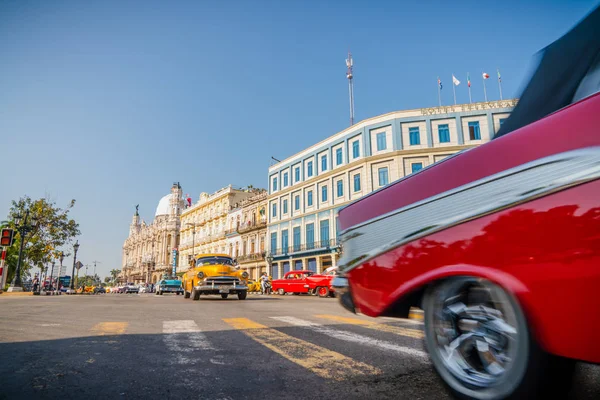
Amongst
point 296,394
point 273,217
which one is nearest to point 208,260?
point 296,394

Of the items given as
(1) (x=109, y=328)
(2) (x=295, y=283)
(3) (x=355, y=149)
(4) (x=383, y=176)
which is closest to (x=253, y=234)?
(3) (x=355, y=149)

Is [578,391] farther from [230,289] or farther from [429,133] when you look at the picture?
[429,133]

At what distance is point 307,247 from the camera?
125 feet

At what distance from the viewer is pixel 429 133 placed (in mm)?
31562

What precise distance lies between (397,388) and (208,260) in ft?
46.2

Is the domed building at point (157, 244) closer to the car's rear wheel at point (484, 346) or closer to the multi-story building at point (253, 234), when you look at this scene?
the multi-story building at point (253, 234)

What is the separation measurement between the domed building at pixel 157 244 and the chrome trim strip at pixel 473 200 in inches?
3028

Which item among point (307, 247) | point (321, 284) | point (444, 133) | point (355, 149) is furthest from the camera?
point (307, 247)

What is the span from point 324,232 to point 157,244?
218 ft

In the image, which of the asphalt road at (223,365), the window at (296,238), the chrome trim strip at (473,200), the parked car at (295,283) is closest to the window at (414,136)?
the parked car at (295,283)

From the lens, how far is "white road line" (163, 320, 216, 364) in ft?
12.2

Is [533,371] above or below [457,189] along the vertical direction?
below

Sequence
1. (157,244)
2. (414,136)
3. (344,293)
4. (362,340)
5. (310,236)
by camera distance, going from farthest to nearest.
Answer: (157,244)
(310,236)
(414,136)
(362,340)
(344,293)

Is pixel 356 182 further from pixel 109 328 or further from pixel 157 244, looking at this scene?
pixel 157 244
